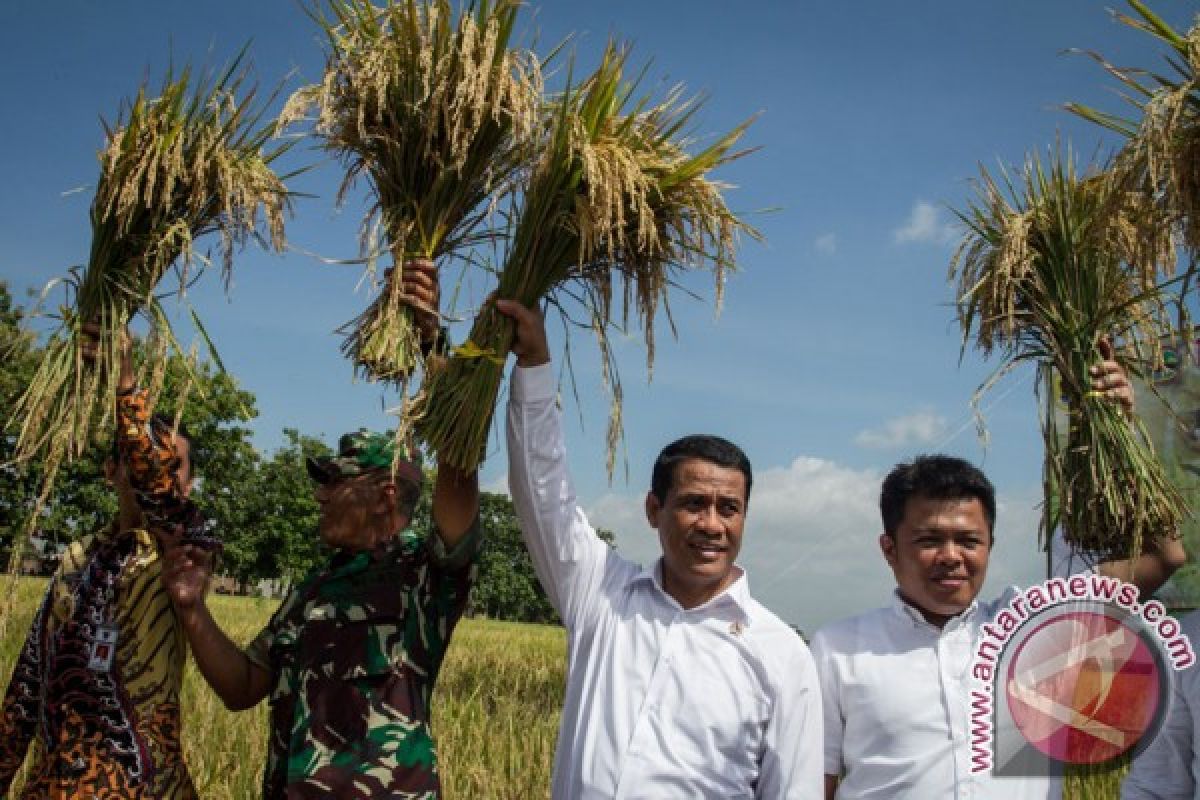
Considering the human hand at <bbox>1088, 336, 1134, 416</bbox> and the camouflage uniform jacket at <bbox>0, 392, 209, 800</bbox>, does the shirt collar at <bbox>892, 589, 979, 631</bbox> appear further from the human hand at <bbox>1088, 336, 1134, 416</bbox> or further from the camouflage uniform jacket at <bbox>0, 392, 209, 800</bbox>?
the camouflage uniform jacket at <bbox>0, 392, 209, 800</bbox>

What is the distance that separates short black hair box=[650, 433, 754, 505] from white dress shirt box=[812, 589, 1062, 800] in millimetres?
468

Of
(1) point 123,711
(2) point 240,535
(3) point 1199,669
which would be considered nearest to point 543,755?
(1) point 123,711

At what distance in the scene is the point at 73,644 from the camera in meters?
2.64

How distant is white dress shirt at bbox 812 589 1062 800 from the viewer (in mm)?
2336

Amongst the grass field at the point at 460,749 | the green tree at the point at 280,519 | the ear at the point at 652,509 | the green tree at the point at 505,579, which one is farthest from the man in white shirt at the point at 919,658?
the green tree at the point at 505,579

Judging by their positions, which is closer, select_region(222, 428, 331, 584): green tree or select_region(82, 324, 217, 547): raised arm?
select_region(82, 324, 217, 547): raised arm

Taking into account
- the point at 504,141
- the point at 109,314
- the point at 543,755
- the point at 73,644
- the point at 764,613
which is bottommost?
the point at 543,755

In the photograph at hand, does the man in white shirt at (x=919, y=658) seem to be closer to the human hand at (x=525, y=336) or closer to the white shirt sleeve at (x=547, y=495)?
the white shirt sleeve at (x=547, y=495)

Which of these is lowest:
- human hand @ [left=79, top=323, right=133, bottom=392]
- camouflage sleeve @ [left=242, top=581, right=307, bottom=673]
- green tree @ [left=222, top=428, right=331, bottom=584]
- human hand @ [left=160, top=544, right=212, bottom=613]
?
camouflage sleeve @ [left=242, top=581, right=307, bottom=673]

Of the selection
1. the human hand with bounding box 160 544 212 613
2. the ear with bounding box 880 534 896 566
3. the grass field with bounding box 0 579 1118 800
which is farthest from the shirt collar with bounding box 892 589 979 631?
the grass field with bounding box 0 579 1118 800

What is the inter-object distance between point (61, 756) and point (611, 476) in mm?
1542

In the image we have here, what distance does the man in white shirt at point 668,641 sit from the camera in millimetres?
2266

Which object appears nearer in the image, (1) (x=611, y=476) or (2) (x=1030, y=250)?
(1) (x=611, y=476)

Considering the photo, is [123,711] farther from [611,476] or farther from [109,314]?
[611,476]
